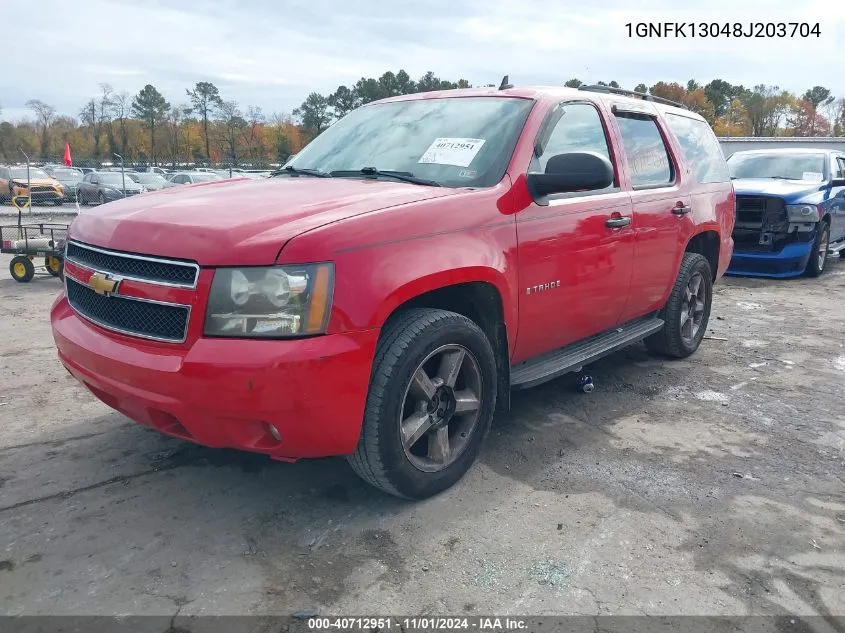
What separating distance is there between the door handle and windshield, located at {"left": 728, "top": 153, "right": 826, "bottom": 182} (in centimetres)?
754

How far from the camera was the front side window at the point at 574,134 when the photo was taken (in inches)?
141

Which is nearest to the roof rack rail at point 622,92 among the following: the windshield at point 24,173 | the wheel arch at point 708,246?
the wheel arch at point 708,246

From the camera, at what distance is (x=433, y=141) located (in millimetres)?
3598

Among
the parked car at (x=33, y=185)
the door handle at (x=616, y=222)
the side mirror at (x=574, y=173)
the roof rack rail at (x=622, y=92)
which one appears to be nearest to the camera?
the side mirror at (x=574, y=173)

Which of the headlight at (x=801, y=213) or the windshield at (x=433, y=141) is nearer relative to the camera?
the windshield at (x=433, y=141)

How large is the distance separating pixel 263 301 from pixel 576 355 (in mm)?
2124

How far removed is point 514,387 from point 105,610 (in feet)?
6.83

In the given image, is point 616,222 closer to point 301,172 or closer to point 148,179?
point 301,172

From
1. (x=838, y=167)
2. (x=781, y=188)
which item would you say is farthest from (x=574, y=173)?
(x=838, y=167)

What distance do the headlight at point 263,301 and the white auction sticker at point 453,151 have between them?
1248 mm

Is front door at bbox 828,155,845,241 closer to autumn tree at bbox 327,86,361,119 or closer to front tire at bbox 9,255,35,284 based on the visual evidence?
front tire at bbox 9,255,35,284

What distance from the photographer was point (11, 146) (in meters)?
52.8

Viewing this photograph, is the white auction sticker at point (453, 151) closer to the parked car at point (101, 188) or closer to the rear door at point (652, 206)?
the rear door at point (652, 206)

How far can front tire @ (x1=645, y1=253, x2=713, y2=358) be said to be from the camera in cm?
505
